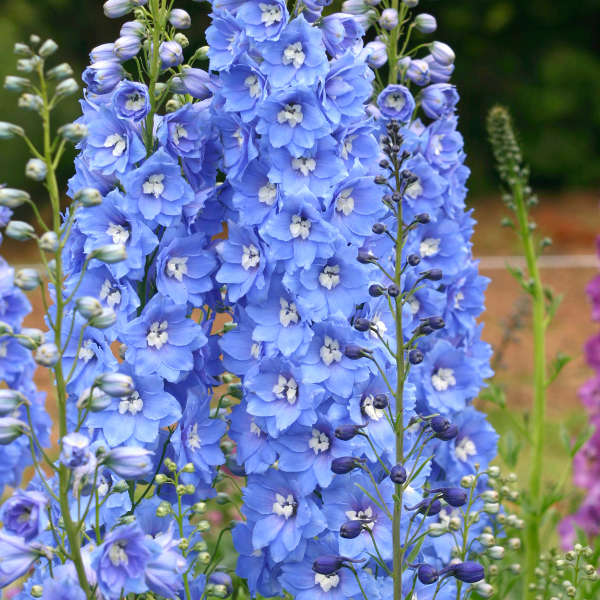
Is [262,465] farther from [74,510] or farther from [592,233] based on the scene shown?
[592,233]

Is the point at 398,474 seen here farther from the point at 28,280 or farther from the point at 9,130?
the point at 9,130

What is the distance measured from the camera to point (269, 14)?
261 centimetres

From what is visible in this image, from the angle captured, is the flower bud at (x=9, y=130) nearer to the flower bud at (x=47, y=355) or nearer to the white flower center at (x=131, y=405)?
the flower bud at (x=47, y=355)

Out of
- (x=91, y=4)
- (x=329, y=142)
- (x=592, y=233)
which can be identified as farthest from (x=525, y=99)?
(x=329, y=142)

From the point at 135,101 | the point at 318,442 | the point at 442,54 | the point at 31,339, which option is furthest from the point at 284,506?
the point at 442,54

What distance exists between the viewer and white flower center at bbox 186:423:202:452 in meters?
2.69

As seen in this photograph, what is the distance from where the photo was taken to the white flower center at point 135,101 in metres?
2.62

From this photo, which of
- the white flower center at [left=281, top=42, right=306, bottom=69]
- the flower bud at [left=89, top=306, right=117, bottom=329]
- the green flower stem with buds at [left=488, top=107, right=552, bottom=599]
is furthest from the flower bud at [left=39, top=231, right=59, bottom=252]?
the green flower stem with buds at [left=488, top=107, right=552, bottom=599]

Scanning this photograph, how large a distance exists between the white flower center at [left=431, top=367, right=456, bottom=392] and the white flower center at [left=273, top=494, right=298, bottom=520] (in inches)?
26.9

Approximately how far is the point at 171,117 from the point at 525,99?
15.1 m

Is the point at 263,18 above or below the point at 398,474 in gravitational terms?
above

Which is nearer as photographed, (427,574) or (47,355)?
(47,355)

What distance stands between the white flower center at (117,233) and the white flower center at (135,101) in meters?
0.31

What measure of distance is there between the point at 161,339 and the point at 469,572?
3.13 ft
